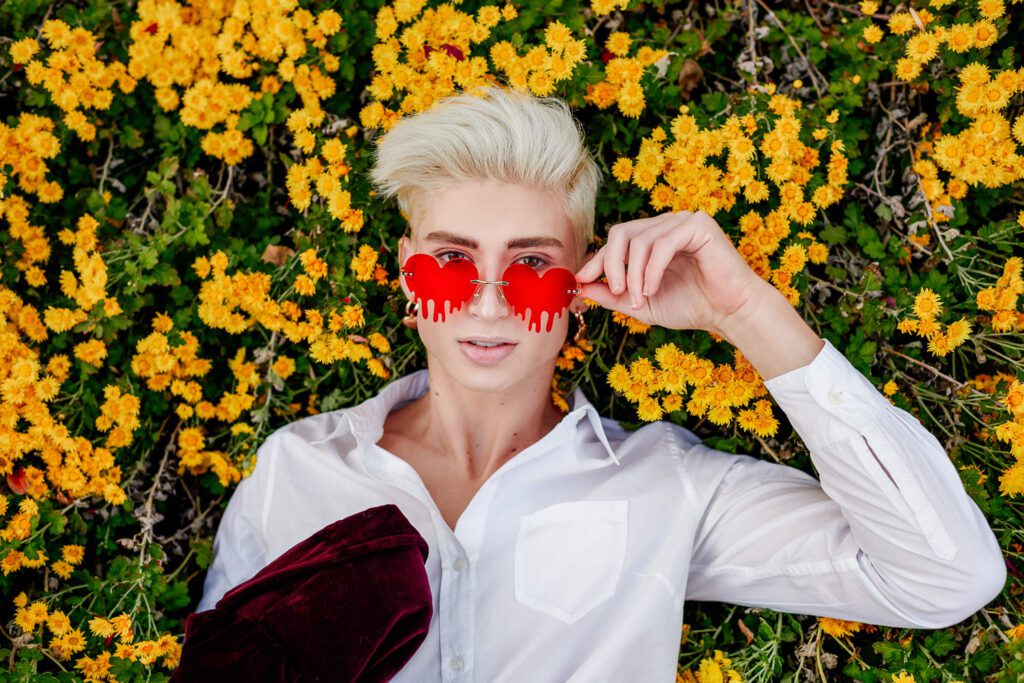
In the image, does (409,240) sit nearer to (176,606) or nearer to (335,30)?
(335,30)

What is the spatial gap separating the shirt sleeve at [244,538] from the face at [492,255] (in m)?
0.80

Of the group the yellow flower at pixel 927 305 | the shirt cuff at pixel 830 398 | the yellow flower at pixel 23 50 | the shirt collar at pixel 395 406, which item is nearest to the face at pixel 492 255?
the shirt collar at pixel 395 406

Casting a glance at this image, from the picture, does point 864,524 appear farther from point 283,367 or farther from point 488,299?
point 283,367

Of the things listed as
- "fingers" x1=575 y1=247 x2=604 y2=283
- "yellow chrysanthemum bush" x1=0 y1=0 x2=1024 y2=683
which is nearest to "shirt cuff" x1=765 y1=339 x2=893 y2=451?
"yellow chrysanthemum bush" x1=0 y1=0 x2=1024 y2=683

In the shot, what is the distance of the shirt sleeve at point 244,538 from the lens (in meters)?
2.62

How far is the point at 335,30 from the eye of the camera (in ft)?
9.06

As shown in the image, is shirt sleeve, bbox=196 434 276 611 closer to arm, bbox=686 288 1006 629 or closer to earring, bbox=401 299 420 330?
earring, bbox=401 299 420 330

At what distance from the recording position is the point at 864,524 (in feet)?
6.59

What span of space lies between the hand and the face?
0.20 m

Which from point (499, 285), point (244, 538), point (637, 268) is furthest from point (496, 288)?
point (244, 538)

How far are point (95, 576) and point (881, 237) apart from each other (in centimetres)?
296

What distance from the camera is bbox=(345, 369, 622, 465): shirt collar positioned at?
2.46 meters

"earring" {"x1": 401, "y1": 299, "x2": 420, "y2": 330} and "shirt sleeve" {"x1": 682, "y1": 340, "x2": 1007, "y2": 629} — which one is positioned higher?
"earring" {"x1": 401, "y1": 299, "x2": 420, "y2": 330}

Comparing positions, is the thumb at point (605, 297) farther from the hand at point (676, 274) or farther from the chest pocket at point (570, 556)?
the chest pocket at point (570, 556)
